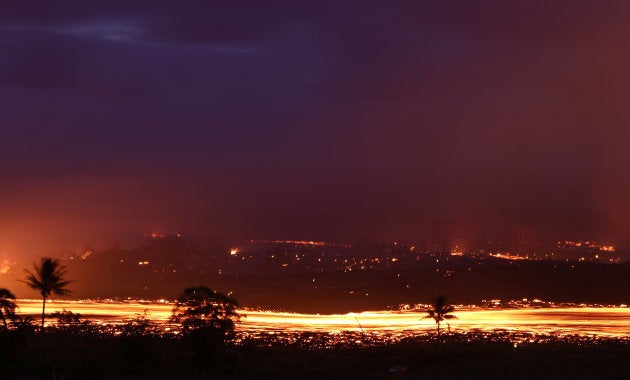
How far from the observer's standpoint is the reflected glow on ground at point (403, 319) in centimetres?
9106

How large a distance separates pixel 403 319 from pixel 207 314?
51.1 m

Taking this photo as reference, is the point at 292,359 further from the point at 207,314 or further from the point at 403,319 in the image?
the point at 403,319

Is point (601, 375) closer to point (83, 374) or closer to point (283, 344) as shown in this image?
point (283, 344)

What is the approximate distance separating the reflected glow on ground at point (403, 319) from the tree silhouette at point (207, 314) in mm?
25002

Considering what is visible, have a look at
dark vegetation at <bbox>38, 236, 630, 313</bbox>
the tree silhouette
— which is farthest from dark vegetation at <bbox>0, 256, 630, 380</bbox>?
dark vegetation at <bbox>38, 236, 630, 313</bbox>

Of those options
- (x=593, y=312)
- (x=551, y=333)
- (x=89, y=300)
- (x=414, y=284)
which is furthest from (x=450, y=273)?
(x=551, y=333)

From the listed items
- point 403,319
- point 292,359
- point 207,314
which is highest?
point 207,314

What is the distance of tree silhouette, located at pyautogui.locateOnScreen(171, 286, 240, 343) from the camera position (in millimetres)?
58594

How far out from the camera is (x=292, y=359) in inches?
2507

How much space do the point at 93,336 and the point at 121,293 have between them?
9527cm

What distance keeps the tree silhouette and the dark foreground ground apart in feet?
3.46

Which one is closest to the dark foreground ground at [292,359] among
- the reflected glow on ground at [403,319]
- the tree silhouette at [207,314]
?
the tree silhouette at [207,314]

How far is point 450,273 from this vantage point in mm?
176125

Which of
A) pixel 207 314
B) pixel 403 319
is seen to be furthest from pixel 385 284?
pixel 207 314
